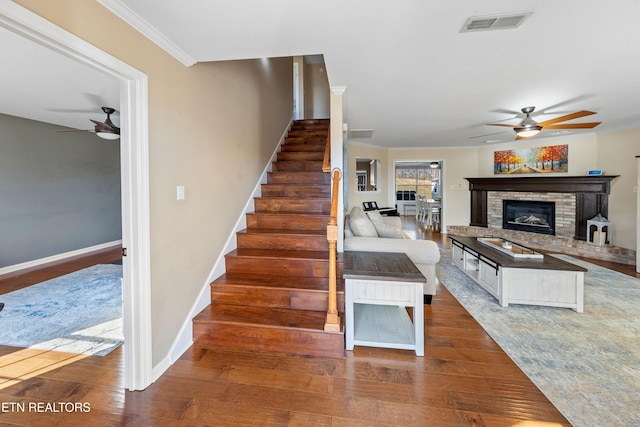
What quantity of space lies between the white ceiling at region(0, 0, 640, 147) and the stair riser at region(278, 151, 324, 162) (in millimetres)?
968

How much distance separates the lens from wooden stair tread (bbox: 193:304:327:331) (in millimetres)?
2147

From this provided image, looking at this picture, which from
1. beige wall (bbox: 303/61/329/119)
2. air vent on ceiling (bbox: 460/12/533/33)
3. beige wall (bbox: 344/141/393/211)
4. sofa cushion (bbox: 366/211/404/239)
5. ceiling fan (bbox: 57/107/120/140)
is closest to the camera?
air vent on ceiling (bbox: 460/12/533/33)

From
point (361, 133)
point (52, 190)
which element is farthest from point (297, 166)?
point (52, 190)

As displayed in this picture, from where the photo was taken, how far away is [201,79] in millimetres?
2330

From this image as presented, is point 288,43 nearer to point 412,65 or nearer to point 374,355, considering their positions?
point 412,65

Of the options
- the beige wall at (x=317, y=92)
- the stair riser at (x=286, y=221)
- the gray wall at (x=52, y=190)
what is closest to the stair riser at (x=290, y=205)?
the stair riser at (x=286, y=221)

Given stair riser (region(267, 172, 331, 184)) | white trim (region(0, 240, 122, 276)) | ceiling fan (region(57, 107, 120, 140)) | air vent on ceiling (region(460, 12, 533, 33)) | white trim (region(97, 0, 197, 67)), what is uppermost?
air vent on ceiling (region(460, 12, 533, 33))

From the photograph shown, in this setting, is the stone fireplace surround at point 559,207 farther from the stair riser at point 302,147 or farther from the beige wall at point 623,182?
the stair riser at point 302,147

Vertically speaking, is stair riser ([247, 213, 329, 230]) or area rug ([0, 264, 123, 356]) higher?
stair riser ([247, 213, 329, 230])

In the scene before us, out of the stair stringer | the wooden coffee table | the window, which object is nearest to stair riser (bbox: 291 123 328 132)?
the stair stringer

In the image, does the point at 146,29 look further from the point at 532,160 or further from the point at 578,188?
the point at 532,160

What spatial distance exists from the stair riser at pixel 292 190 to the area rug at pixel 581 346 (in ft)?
6.77

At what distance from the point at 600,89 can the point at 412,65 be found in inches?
91.5

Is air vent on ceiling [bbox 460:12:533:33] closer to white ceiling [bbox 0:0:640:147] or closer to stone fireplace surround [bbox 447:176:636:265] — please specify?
white ceiling [bbox 0:0:640:147]
